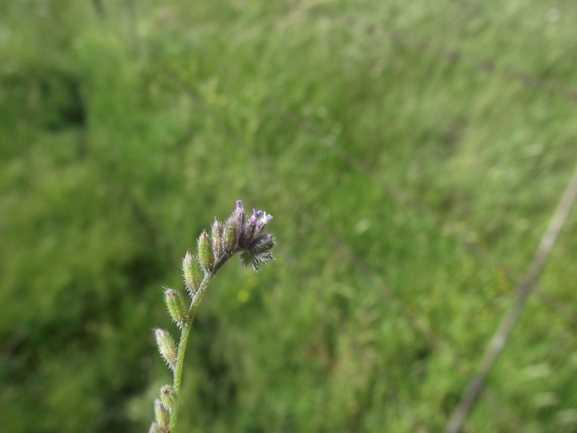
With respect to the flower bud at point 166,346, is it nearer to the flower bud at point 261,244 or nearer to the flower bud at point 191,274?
the flower bud at point 191,274

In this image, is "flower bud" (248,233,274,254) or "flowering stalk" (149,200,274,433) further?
"flower bud" (248,233,274,254)

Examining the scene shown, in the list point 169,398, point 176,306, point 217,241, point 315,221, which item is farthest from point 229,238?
point 315,221

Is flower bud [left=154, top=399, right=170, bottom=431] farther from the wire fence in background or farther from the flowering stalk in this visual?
the wire fence in background

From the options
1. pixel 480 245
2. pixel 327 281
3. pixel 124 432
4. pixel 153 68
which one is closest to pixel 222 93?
pixel 153 68

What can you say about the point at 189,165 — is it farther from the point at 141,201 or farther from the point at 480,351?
the point at 480,351

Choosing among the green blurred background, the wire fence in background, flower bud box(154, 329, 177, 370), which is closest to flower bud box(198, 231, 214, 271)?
flower bud box(154, 329, 177, 370)

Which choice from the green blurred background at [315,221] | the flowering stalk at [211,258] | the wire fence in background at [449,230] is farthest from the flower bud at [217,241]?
the green blurred background at [315,221]
